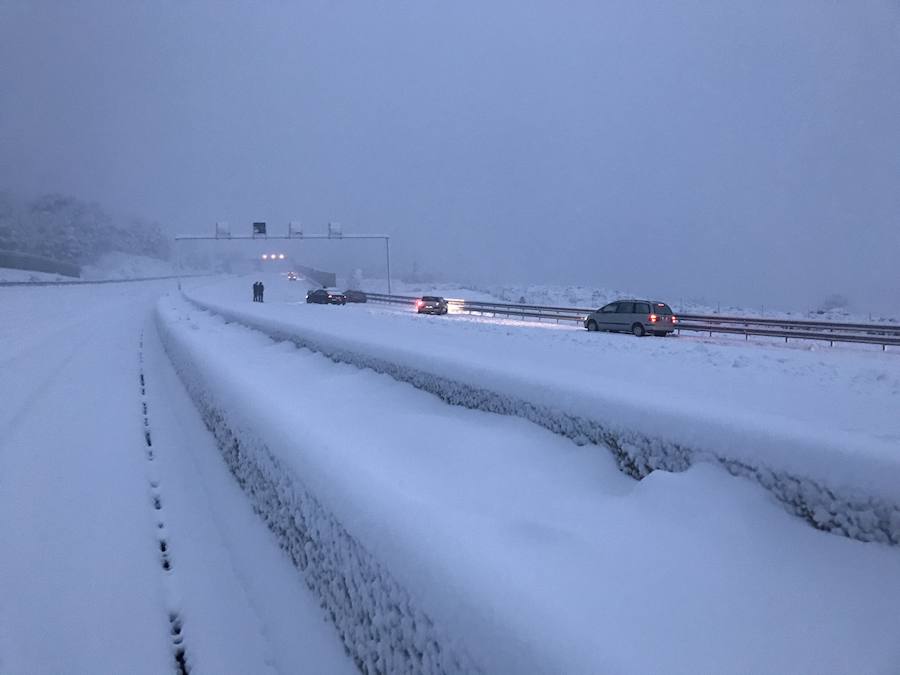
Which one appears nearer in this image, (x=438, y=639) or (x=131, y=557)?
(x=438, y=639)

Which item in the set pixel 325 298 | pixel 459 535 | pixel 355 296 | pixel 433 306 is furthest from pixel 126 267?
pixel 459 535

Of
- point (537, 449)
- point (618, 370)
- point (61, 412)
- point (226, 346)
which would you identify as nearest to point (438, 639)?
point (537, 449)

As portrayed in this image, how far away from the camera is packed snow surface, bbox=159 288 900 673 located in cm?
182

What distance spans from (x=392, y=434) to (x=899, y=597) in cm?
345

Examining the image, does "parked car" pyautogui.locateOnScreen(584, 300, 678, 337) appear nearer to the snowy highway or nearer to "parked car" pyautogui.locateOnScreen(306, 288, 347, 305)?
the snowy highway

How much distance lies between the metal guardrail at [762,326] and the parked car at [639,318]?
0.85m

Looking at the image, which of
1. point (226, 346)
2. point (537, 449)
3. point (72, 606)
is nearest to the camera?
point (72, 606)

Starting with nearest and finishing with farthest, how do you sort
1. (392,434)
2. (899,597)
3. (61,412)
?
(899,597) < (392,434) < (61,412)

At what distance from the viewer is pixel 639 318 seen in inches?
979

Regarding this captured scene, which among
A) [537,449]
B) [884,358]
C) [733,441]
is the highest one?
[733,441]

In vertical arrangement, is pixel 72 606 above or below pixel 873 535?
Answer: below

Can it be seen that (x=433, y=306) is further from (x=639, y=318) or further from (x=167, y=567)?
(x=167, y=567)

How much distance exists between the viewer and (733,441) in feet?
9.21

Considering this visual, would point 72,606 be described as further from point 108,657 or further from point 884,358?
point 884,358
